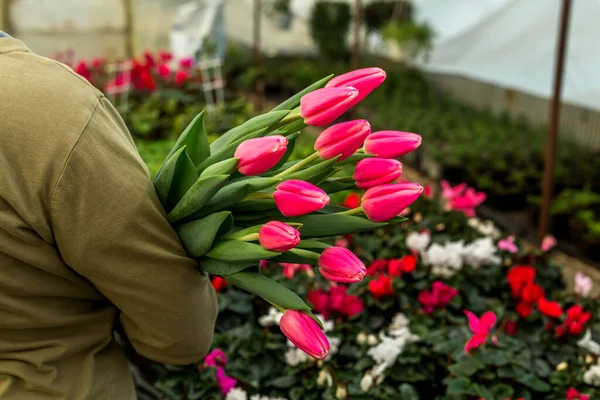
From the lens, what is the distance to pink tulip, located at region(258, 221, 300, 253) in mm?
892

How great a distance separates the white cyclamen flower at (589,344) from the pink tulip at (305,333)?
0.93 metres

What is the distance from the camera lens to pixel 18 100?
876 millimetres

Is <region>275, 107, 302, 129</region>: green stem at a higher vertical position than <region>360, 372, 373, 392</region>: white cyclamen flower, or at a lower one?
higher

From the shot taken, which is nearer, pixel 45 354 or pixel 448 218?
pixel 45 354

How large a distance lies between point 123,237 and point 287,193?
0.22 meters

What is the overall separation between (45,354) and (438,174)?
15.4 feet

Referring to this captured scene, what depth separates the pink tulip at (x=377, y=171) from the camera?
98cm

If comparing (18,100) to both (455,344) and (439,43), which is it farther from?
(439,43)

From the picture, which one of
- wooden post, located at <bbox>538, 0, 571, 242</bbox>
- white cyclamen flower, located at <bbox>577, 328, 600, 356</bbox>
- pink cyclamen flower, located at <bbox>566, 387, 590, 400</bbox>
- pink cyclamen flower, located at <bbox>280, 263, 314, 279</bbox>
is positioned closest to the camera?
pink cyclamen flower, located at <bbox>566, 387, 590, 400</bbox>

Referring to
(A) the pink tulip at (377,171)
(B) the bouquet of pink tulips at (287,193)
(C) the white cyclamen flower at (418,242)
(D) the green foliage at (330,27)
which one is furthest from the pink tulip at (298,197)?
(D) the green foliage at (330,27)

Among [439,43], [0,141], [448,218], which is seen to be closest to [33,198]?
[0,141]

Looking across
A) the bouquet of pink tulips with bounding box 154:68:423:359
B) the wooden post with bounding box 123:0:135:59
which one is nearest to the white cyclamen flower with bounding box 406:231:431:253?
the bouquet of pink tulips with bounding box 154:68:423:359

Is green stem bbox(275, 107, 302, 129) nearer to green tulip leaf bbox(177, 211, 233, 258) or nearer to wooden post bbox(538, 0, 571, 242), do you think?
green tulip leaf bbox(177, 211, 233, 258)

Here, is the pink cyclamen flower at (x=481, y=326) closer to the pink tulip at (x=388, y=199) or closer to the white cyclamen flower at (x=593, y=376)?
the white cyclamen flower at (x=593, y=376)
